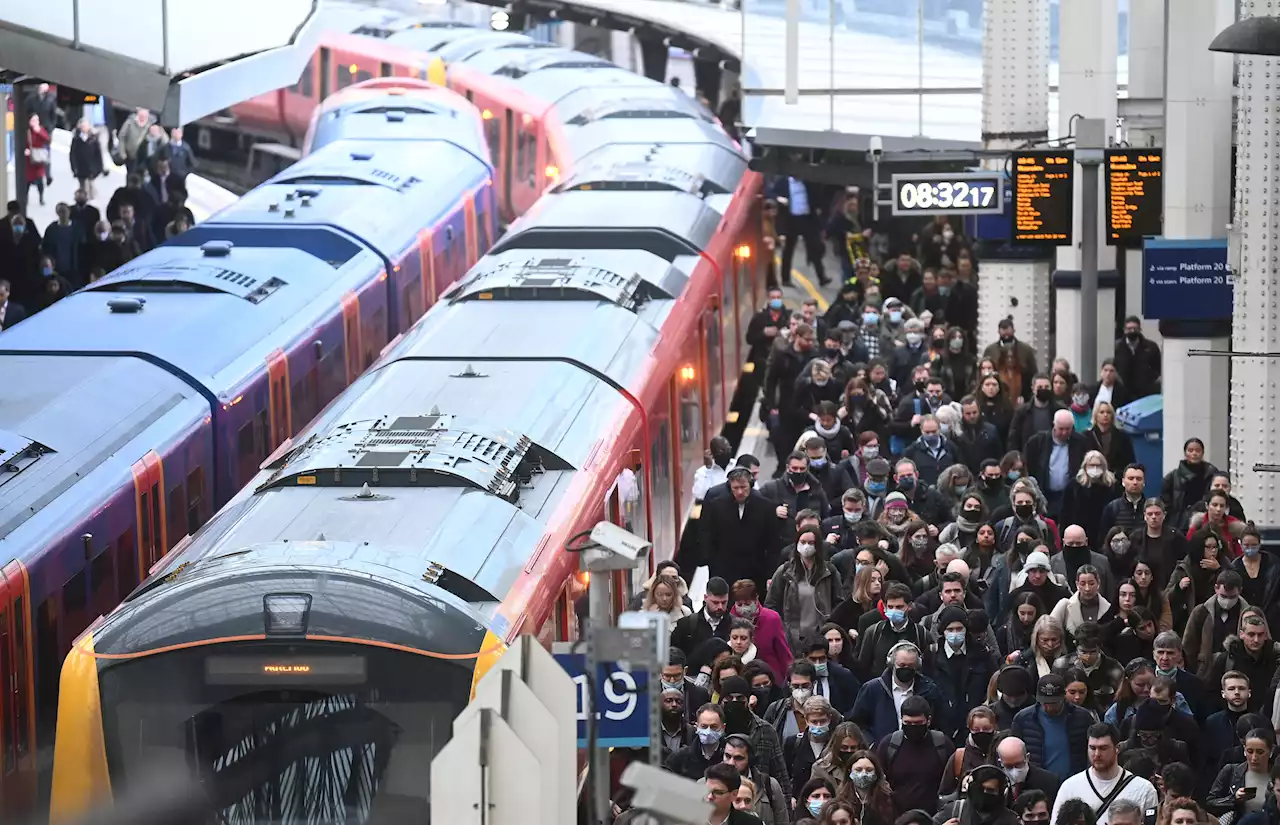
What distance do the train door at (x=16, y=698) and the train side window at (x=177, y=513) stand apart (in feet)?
7.98

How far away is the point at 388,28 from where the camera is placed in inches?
1377

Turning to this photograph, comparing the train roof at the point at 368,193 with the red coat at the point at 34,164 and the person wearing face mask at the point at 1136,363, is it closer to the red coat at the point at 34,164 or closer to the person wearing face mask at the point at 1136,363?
the person wearing face mask at the point at 1136,363

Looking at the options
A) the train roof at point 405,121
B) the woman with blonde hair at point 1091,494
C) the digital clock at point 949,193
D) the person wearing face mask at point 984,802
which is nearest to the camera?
the person wearing face mask at point 984,802

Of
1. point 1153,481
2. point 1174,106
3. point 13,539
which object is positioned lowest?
point 1153,481

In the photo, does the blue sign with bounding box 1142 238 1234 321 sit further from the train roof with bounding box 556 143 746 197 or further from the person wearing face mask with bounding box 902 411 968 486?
the train roof with bounding box 556 143 746 197

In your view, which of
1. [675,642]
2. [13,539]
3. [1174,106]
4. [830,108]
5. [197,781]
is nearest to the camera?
[197,781]

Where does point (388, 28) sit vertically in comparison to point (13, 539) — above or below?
above

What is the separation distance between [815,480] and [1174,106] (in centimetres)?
482

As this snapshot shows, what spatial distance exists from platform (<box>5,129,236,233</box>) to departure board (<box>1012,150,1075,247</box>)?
14842mm

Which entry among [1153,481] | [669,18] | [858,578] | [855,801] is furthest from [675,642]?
[669,18]

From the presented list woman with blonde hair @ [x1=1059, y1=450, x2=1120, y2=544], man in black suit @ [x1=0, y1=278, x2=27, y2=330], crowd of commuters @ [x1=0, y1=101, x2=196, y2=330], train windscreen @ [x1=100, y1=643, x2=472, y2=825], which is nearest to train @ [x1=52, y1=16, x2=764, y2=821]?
train windscreen @ [x1=100, y1=643, x2=472, y2=825]

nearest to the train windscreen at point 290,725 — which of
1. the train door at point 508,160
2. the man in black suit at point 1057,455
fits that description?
the man in black suit at point 1057,455

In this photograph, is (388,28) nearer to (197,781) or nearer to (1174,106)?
(1174,106)

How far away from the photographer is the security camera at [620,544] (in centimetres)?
932
